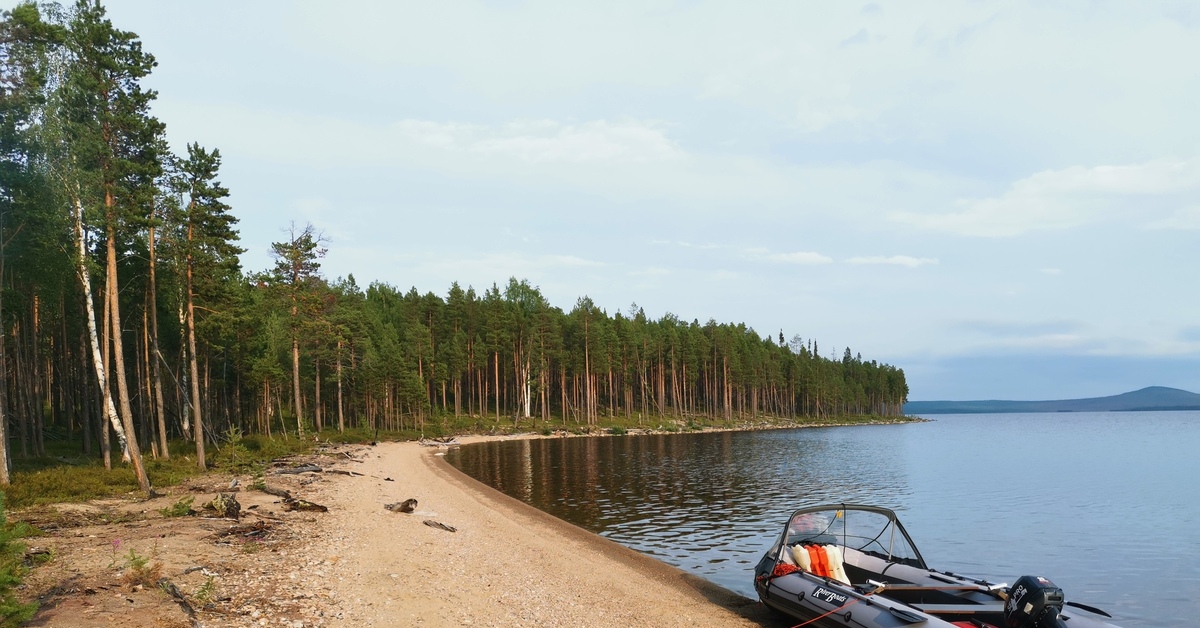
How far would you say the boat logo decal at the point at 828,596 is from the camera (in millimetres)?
12344

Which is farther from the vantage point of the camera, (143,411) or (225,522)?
(143,411)

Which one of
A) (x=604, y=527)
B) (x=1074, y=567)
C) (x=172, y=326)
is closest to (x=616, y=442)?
(x=172, y=326)

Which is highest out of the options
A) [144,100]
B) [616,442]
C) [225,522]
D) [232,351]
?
[144,100]

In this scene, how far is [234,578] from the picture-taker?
1215 cm

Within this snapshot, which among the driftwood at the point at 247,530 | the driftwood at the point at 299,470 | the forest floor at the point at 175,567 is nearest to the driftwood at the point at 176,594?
the forest floor at the point at 175,567

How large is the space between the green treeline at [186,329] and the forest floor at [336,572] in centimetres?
787

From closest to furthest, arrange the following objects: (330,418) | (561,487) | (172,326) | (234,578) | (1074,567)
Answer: (234,578), (1074,567), (561,487), (172,326), (330,418)

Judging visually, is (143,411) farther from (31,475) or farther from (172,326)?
(31,475)

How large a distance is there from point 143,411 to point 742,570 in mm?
36163

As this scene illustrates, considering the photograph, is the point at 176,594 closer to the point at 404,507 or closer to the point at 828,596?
the point at 828,596

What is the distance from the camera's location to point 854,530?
15.5m

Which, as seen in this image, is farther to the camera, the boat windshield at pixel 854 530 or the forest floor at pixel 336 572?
the boat windshield at pixel 854 530

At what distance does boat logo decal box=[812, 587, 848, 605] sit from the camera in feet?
40.5

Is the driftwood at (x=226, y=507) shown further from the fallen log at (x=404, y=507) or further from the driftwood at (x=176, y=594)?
the driftwood at (x=176, y=594)
